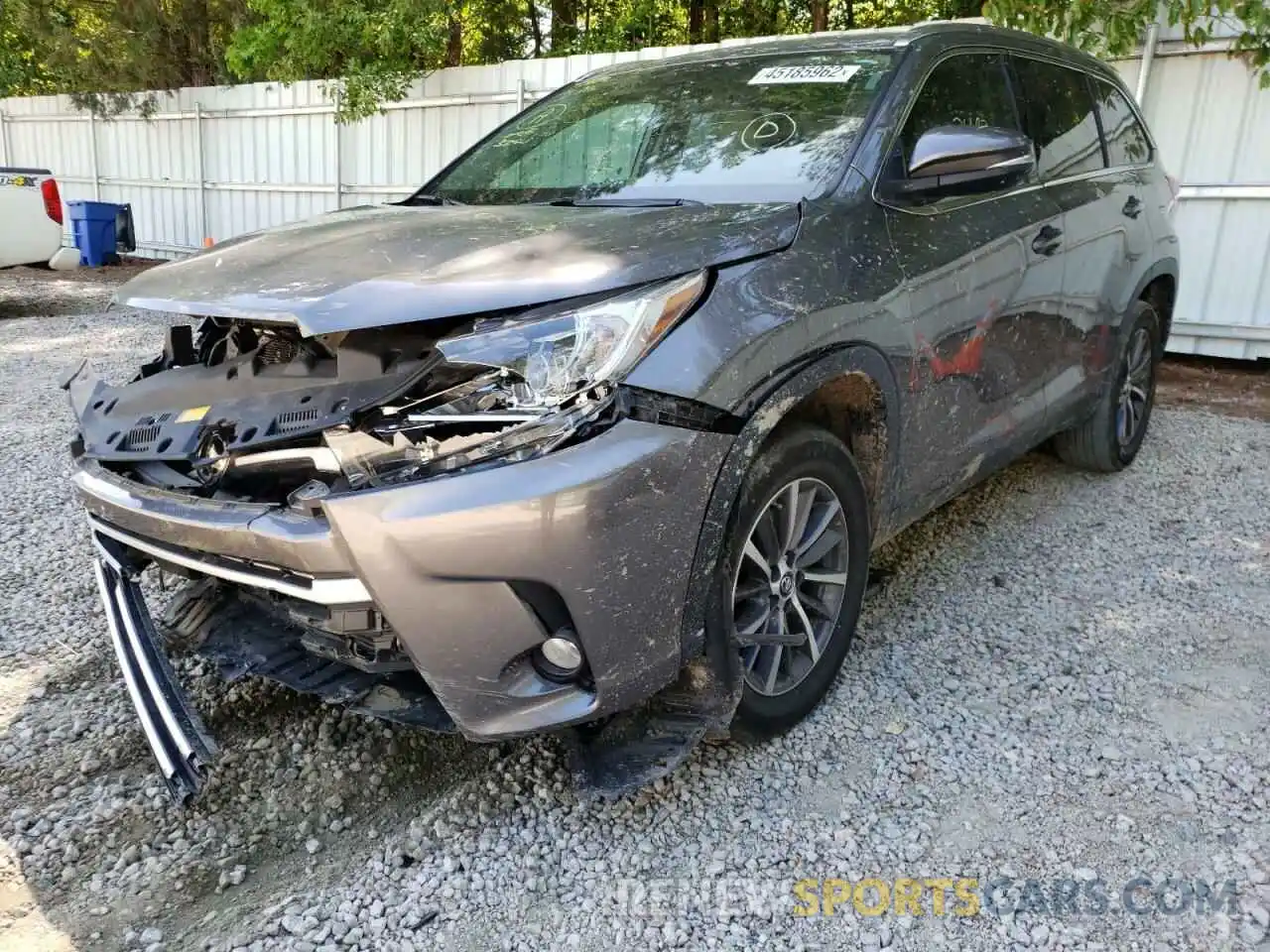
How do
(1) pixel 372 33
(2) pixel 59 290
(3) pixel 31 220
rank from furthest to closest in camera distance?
(2) pixel 59 290 → (1) pixel 372 33 → (3) pixel 31 220

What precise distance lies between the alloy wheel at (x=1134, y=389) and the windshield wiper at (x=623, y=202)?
280 cm

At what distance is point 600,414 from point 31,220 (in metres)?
9.97

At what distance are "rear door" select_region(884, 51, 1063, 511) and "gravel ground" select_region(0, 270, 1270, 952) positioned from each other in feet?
2.19

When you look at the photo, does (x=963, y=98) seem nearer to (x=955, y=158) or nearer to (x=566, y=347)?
(x=955, y=158)

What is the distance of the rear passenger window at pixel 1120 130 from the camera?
4320 mm

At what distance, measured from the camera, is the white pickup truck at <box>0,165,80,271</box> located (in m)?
9.49

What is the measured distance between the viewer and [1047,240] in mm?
3574

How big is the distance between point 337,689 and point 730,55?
8.38ft

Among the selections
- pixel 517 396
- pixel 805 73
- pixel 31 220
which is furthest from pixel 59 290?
pixel 517 396

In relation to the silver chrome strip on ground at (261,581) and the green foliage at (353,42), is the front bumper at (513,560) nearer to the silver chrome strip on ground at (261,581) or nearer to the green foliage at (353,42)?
the silver chrome strip on ground at (261,581)

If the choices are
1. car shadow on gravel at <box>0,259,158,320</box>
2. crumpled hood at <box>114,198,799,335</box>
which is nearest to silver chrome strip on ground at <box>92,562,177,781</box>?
crumpled hood at <box>114,198,799,335</box>

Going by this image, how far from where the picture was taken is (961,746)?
108 inches

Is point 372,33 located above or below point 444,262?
above

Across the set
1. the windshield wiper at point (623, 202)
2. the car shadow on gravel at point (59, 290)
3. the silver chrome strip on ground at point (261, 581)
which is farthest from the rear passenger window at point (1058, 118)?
the car shadow on gravel at point (59, 290)
